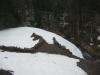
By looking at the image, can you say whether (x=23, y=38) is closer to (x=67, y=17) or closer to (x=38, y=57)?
(x=38, y=57)

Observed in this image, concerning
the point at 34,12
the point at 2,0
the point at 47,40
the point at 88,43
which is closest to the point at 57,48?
the point at 47,40

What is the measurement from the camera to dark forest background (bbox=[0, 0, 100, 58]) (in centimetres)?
1602

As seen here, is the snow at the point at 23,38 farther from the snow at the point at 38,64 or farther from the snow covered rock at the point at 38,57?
the snow at the point at 38,64

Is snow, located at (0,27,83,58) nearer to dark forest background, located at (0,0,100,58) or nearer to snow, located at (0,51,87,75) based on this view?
snow, located at (0,51,87,75)

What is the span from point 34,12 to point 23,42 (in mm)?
6019

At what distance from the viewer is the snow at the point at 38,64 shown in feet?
29.0

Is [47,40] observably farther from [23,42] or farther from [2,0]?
[2,0]

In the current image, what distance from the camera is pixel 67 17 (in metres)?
17.4

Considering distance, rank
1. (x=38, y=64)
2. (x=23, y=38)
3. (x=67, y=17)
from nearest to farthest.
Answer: (x=38, y=64) < (x=23, y=38) < (x=67, y=17)

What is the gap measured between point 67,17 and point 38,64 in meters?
8.60

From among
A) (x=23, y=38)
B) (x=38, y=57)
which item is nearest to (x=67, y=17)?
(x=23, y=38)

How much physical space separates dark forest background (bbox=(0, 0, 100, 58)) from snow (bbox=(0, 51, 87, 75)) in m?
5.30

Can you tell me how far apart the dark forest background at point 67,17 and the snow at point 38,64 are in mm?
5304

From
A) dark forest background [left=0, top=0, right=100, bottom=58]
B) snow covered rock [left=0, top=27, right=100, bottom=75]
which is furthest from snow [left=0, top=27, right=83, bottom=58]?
dark forest background [left=0, top=0, right=100, bottom=58]
